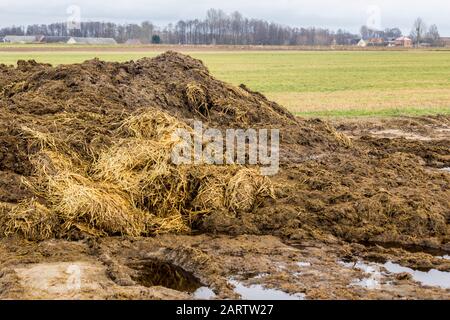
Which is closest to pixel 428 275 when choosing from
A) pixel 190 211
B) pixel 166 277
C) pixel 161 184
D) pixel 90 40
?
pixel 166 277

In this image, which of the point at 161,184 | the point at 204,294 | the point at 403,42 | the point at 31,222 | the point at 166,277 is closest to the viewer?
the point at 204,294

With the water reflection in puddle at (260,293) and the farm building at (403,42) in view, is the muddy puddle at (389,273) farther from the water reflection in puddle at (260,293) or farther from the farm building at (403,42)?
the farm building at (403,42)

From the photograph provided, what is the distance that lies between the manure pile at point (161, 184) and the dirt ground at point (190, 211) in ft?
0.07

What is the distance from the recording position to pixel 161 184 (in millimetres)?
9297

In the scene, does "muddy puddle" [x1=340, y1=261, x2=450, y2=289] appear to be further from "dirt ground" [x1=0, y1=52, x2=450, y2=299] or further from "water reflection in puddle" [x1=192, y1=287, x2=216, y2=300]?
"water reflection in puddle" [x1=192, y1=287, x2=216, y2=300]

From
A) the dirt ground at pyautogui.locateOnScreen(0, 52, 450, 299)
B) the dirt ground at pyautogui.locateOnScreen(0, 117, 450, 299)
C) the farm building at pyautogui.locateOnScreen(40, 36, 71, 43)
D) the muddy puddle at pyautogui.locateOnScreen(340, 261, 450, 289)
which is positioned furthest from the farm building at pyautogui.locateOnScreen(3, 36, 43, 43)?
the muddy puddle at pyautogui.locateOnScreen(340, 261, 450, 289)

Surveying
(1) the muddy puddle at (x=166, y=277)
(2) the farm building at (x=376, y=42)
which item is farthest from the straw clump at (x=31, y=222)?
(2) the farm building at (x=376, y=42)

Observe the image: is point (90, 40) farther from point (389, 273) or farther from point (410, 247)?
point (389, 273)

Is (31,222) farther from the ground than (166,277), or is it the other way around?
(31,222)

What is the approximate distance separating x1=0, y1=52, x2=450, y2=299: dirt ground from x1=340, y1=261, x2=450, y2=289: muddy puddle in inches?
1.3

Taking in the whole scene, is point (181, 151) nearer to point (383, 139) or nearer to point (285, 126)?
point (285, 126)

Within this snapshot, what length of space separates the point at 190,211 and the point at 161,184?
60cm

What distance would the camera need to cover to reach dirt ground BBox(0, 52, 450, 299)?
22.4 feet
